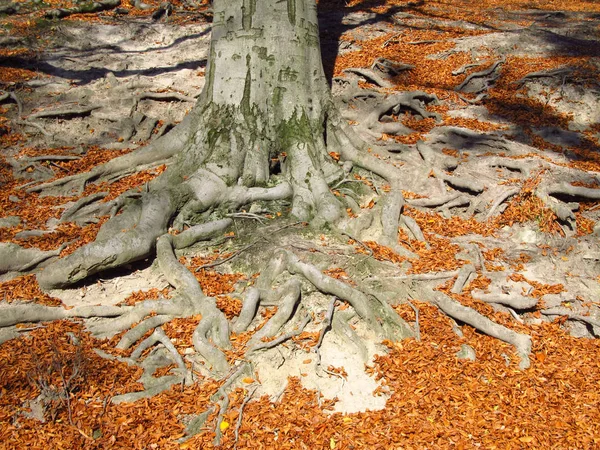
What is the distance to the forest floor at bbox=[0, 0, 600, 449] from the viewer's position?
4008 millimetres

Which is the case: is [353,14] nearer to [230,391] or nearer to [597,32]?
[597,32]

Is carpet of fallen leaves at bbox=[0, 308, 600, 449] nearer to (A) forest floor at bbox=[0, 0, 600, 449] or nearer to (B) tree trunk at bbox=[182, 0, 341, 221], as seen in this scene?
(A) forest floor at bbox=[0, 0, 600, 449]

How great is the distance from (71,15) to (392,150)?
13.3 meters

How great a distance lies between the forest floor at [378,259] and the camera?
13.1ft

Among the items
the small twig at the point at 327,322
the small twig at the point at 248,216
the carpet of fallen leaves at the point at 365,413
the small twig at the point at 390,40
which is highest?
the small twig at the point at 390,40

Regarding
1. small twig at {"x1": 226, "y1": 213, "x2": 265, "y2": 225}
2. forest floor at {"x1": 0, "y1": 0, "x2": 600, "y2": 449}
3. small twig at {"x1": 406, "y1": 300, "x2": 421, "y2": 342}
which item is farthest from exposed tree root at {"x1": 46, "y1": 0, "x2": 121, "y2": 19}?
small twig at {"x1": 406, "y1": 300, "x2": 421, "y2": 342}

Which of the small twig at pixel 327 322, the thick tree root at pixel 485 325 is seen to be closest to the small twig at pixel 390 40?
the thick tree root at pixel 485 325

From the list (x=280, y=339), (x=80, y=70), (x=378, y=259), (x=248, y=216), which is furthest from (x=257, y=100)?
(x=80, y=70)

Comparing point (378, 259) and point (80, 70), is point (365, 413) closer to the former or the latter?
point (378, 259)

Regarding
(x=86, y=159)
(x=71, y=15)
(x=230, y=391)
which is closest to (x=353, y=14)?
(x=71, y=15)

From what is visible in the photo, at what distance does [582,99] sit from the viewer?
10883mm

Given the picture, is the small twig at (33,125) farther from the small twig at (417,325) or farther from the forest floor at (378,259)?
the small twig at (417,325)

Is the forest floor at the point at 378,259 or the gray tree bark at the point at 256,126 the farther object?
the gray tree bark at the point at 256,126

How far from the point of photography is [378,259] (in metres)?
5.98
